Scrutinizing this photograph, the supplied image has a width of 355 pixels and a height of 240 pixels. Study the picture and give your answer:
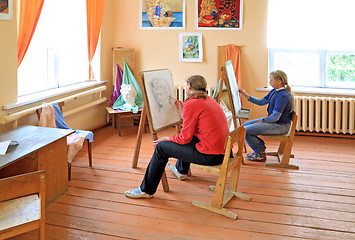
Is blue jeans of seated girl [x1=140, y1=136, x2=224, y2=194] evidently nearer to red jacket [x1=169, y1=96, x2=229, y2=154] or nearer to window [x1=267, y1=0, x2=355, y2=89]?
red jacket [x1=169, y1=96, x2=229, y2=154]

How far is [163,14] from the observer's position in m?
6.19

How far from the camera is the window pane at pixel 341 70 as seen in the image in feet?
19.4

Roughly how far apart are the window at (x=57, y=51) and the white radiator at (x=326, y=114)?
310 centimetres

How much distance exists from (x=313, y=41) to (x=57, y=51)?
3.59 meters

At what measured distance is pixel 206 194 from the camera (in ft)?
12.2

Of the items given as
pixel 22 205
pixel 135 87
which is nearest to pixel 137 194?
pixel 22 205

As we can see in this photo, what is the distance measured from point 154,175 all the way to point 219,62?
3.02m

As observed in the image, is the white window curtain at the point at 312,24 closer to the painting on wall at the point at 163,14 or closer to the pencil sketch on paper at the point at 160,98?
the painting on wall at the point at 163,14

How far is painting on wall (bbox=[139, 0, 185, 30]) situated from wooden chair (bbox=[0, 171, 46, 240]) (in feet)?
13.9

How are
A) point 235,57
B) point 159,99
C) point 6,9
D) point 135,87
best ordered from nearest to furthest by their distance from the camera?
point 6,9 → point 159,99 → point 235,57 → point 135,87

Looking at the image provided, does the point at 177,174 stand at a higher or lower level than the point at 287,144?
lower

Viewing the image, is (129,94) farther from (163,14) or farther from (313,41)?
(313,41)

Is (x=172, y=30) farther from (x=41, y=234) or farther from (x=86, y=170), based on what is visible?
(x=41, y=234)

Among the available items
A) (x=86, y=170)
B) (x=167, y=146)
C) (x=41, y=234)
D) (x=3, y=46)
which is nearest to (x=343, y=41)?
(x=167, y=146)
